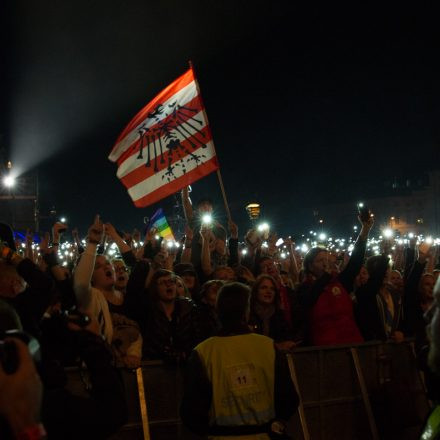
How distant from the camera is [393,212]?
108 metres

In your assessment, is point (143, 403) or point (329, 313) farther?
point (329, 313)

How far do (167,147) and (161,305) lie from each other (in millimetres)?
3953

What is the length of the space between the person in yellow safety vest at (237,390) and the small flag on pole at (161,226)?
10.1m

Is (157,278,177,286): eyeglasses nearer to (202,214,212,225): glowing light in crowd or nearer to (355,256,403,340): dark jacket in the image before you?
(355,256,403,340): dark jacket

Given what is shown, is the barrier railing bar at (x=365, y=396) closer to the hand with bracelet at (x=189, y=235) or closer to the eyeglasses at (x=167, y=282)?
the eyeglasses at (x=167, y=282)

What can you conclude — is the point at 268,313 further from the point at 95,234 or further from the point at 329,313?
the point at 95,234

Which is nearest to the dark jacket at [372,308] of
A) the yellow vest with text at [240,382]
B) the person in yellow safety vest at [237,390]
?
the person in yellow safety vest at [237,390]

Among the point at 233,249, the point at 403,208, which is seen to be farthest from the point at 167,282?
the point at 403,208

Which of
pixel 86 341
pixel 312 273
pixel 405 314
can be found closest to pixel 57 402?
pixel 86 341

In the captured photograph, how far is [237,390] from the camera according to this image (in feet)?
13.3

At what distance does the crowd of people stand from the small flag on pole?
173 inches

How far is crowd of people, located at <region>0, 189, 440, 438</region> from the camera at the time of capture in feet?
9.08

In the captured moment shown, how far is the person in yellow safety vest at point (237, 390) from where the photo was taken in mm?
4059

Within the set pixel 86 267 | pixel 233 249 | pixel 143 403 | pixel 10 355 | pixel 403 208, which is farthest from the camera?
pixel 403 208
